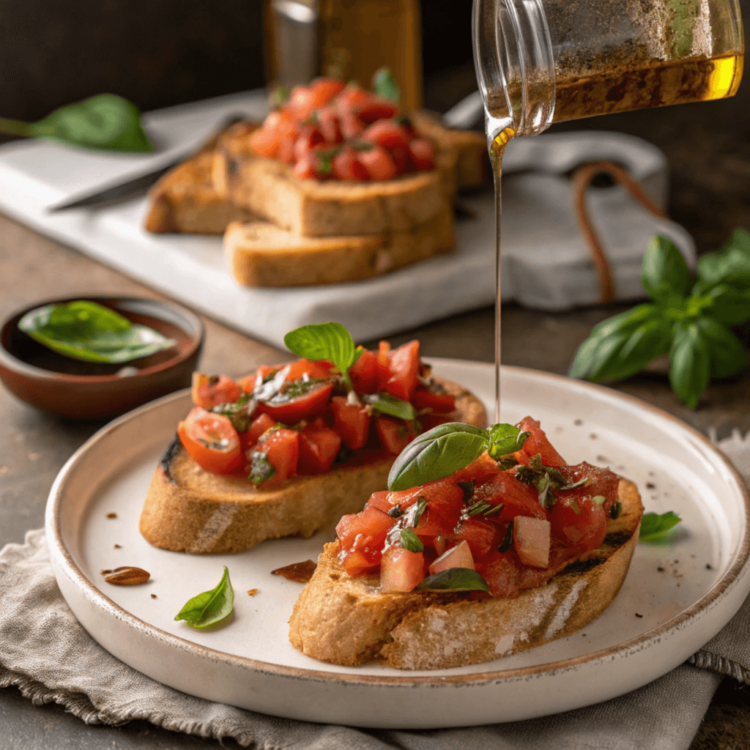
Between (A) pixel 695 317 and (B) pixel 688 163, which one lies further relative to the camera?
(B) pixel 688 163

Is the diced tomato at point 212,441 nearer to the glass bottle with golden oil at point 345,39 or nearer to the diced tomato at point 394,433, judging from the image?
the diced tomato at point 394,433

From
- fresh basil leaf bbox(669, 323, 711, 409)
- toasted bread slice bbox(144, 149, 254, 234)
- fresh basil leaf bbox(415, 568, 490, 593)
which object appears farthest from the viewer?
toasted bread slice bbox(144, 149, 254, 234)

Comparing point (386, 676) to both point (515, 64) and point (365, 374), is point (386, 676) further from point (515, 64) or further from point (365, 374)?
point (515, 64)

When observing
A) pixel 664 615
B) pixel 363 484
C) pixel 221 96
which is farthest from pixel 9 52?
pixel 664 615

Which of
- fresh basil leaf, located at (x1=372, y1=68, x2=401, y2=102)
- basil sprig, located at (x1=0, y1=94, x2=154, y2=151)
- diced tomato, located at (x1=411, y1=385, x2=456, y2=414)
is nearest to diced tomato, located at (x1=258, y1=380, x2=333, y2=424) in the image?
diced tomato, located at (x1=411, y1=385, x2=456, y2=414)

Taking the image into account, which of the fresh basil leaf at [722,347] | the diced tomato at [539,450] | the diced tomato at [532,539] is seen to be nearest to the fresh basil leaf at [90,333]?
the diced tomato at [539,450]

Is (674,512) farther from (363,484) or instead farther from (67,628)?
(67,628)

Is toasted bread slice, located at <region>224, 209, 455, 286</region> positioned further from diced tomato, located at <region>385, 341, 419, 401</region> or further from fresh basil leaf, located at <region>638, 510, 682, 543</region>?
fresh basil leaf, located at <region>638, 510, 682, 543</region>

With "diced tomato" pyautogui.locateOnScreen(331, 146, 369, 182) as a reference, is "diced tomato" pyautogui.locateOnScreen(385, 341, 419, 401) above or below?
below
